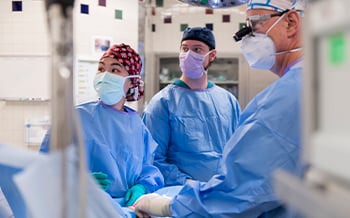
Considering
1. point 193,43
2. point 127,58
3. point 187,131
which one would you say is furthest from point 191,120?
point 127,58

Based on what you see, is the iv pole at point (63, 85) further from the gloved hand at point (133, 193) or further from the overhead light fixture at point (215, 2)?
the overhead light fixture at point (215, 2)

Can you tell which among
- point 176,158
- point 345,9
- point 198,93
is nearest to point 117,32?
point 198,93

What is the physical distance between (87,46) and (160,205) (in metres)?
2.27

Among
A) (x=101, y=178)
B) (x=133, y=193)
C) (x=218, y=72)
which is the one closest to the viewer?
(x=101, y=178)

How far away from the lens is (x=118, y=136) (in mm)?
1953

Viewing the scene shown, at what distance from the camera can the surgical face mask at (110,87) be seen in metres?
2.01

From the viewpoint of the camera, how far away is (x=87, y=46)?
3338mm

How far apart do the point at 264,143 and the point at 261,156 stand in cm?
4

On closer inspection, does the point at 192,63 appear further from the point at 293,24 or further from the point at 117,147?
the point at 293,24

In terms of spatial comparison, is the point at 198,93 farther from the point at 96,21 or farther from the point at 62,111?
the point at 62,111

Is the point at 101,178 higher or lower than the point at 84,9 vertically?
lower

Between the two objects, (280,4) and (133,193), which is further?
(133,193)

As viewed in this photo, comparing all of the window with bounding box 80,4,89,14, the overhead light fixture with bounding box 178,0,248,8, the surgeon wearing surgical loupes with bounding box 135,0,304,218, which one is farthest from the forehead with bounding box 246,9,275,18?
the window with bounding box 80,4,89,14

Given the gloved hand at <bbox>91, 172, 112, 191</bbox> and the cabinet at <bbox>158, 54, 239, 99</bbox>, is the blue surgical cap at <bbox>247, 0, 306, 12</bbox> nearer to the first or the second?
the gloved hand at <bbox>91, 172, 112, 191</bbox>
